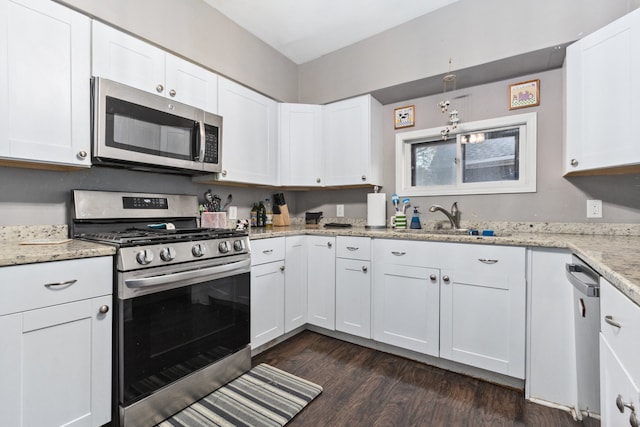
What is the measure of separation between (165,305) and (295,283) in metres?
1.11

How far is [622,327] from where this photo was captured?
0.78m

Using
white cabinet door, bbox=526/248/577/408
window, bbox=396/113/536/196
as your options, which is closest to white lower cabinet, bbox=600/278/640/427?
white cabinet door, bbox=526/248/577/408

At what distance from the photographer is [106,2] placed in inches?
66.8

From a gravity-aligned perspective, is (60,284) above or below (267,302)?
above

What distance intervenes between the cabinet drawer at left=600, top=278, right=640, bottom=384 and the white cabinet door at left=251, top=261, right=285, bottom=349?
179cm

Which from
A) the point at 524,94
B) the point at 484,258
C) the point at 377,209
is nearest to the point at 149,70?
the point at 377,209

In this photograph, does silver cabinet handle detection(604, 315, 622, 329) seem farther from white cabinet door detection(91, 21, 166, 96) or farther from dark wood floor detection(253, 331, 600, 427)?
white cabinet door detection(91, 21, 166, 96)

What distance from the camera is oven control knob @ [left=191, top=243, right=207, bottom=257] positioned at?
161 centimetres

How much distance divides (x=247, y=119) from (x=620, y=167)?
2.52 m

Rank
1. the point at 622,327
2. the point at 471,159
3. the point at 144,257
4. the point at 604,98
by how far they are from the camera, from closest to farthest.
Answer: the point at 622,327
the point at 144,257
the point at 604,98
the point at 471,159

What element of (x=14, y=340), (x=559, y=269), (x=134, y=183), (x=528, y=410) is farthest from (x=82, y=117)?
(x=528, y=410)

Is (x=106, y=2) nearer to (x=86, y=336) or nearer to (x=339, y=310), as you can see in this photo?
(x=86, y=336)

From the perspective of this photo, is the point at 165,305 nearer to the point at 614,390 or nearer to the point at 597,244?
the point at 614,390

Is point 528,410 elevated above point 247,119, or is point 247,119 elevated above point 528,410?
point 247,119
